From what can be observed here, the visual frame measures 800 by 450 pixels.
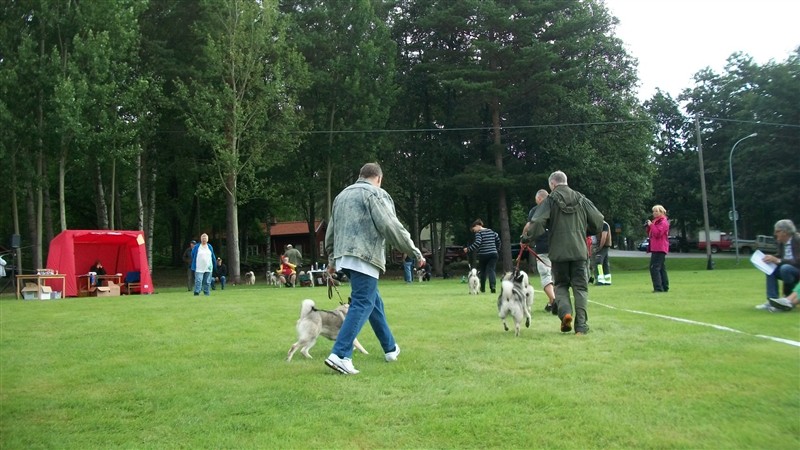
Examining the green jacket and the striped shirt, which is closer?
the green jacket

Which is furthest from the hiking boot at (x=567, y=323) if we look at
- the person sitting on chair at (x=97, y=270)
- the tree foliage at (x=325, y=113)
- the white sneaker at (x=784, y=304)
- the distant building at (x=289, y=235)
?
the distant building at (x=289, y=235)

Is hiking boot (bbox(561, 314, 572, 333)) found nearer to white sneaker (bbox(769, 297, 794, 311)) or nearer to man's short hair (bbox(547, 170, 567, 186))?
man's short hair (bbox(547, 170, 567, 186))

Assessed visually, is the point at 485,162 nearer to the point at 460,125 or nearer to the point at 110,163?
the point at 460,125

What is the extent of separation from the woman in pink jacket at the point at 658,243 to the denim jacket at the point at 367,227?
32.4 ft

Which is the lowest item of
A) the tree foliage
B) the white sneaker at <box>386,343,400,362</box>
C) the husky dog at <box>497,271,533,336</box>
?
the white sneaker at <box>386,343,400,362</box>

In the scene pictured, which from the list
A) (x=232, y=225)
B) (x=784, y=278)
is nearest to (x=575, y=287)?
(x=784, y=278)

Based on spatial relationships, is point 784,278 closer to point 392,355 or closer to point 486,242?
point 392,355

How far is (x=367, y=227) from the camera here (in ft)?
21.9

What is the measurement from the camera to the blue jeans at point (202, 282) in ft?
67.9

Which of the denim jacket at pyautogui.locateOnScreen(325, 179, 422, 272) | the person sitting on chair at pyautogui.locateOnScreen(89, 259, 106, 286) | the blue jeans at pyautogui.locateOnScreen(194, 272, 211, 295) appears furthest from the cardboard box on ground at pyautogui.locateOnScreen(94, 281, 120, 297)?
the denim jacket at pyautogui.locateOnScreen(325, 179, 422, 272)

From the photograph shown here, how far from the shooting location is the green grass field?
439cm

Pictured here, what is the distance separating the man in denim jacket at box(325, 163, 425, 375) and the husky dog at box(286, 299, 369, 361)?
2.25 feet

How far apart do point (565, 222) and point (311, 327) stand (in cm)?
338

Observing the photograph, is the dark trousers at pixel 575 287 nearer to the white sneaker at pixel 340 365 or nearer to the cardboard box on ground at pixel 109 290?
the white sneaker at pixel 340 365
